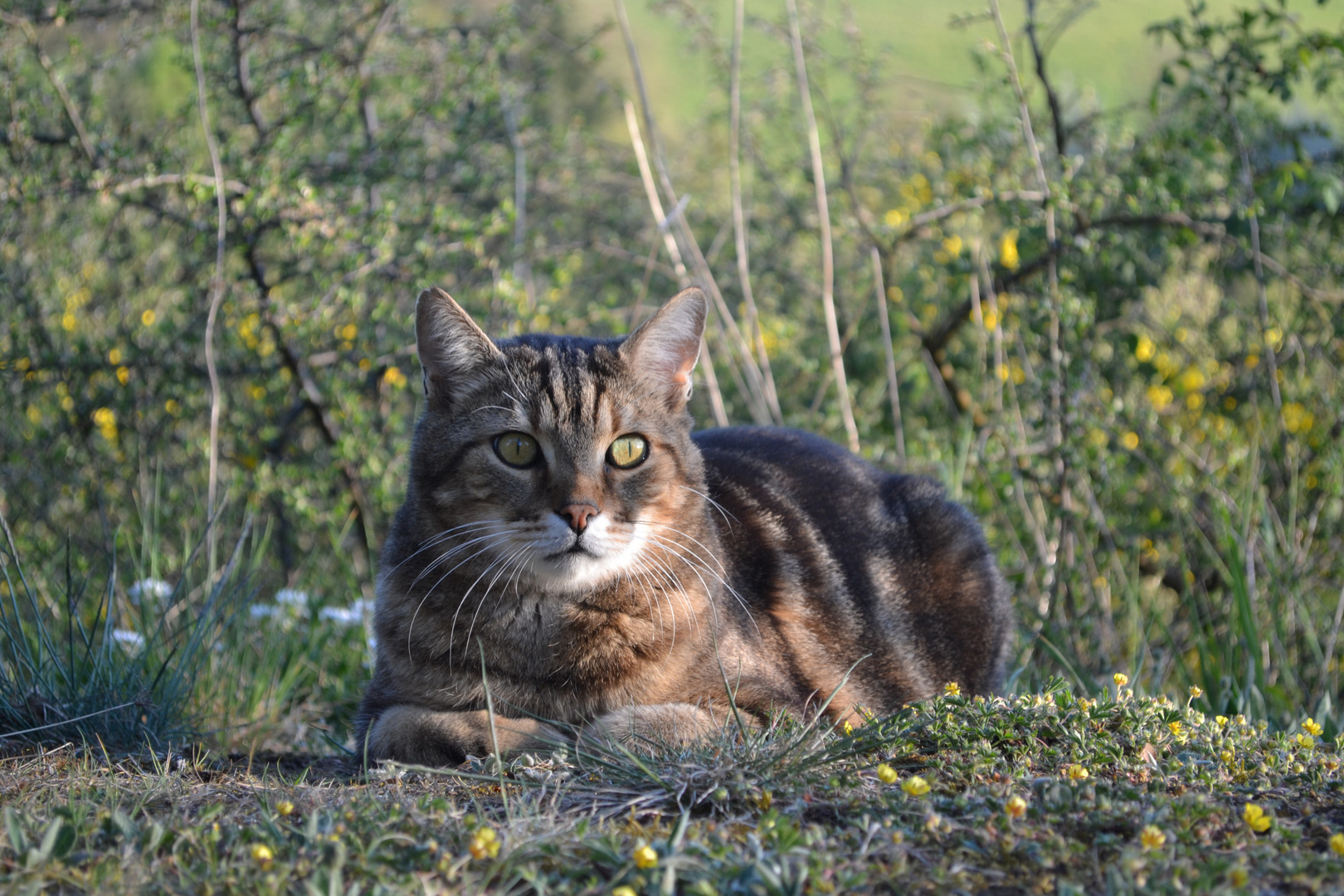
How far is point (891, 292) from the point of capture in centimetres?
546

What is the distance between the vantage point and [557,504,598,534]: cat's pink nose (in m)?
2.47

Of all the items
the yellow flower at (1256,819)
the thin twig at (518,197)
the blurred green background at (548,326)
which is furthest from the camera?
the thin twig at (518,197)

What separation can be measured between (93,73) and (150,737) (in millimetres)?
3887

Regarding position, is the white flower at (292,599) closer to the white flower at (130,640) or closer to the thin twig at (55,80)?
the white flower at (130,640)

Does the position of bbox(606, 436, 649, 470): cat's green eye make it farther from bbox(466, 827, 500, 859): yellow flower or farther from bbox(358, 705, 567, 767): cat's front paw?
bbox(466, 827, 500, 859): yellow flower

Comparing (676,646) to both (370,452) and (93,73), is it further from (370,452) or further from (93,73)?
(93,73)

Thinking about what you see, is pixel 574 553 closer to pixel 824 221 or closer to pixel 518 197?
pixel 824 221

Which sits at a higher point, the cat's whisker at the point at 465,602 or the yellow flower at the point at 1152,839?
the cat's whisker at the point at 465,602

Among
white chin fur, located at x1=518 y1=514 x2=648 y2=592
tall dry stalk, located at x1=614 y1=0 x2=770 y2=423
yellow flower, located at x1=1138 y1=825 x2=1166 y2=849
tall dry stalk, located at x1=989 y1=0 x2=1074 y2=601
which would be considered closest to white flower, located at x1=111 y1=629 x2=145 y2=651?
white chin fur, located at x1=518 y1=514 x2=648 y2=592

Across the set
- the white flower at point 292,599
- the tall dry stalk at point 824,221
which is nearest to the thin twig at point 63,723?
the white flower at point 292,599

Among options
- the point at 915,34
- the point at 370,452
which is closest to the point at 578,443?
the point at 370,452

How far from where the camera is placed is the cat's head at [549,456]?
8.36ft

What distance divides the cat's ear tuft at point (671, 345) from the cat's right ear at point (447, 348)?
0.38 meters

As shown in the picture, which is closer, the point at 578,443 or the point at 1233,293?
the point at 578,443
